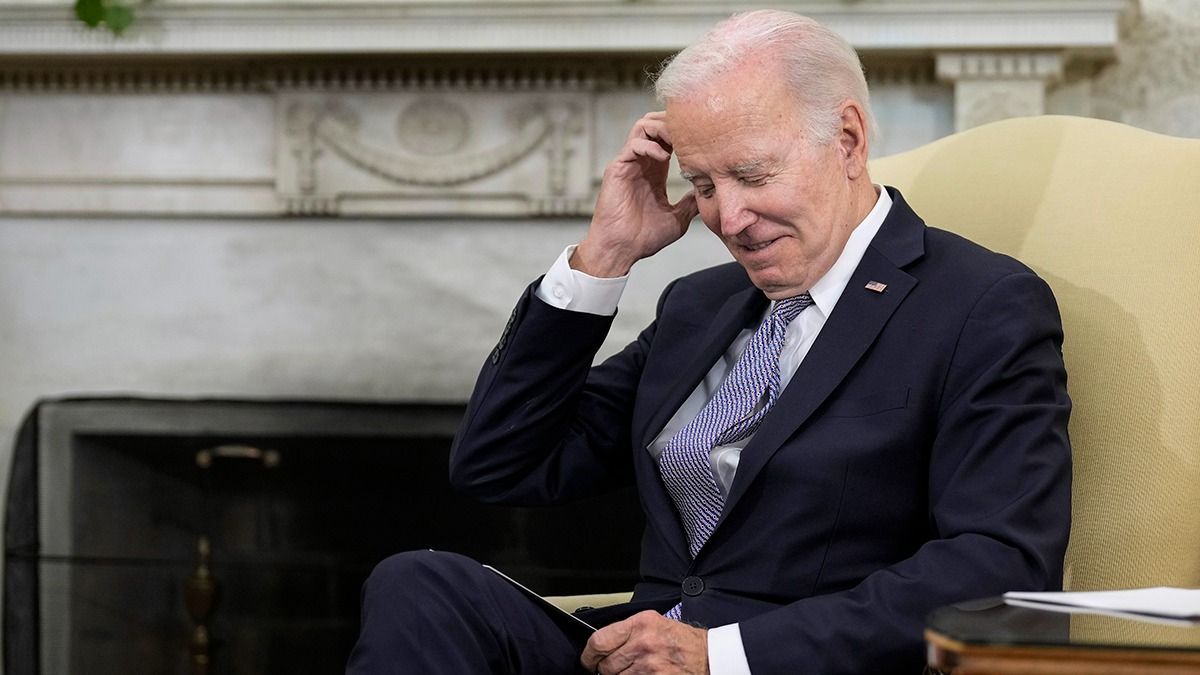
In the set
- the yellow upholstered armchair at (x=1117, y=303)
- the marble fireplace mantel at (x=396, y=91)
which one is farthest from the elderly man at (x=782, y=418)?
the marble fireplace mantel at (x=396, y=91)

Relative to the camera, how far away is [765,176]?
4.33 feet

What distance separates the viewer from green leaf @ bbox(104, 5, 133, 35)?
2697 millimetres

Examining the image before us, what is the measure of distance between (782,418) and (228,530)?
1940mm

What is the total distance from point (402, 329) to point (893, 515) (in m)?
1.71

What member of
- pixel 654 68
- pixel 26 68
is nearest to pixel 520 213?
pixel 654 68

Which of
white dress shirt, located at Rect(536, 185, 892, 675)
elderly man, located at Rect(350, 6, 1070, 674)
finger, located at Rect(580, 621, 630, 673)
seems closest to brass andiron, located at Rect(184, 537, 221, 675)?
elderly man, located at Rect(350, 6, 1070, 674)

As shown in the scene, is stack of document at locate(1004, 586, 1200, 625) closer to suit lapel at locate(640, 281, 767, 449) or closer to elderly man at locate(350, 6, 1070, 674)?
elderly man at locate(350, 6, 1070, 674)

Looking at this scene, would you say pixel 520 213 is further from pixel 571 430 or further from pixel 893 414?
pixel 893 414

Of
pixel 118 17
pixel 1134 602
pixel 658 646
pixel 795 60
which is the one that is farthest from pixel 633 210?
pixel 118 17

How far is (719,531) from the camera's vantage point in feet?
4.32

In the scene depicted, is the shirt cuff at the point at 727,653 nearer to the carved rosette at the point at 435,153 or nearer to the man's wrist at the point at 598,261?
the man's wrist at the point at 598,261

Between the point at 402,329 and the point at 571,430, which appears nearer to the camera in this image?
the point at 571,430

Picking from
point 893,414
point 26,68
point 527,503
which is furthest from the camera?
point 26,68

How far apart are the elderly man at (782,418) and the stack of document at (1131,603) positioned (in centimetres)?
16
